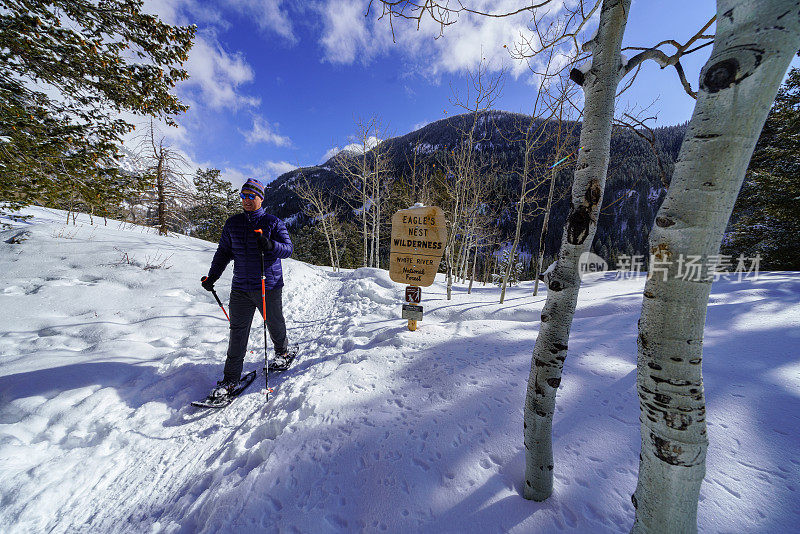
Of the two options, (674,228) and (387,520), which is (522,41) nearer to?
(674,228)

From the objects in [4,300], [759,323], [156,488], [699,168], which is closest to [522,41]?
[699,168]

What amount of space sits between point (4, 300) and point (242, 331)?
15.7 ft

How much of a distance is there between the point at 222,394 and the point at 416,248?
313 cm

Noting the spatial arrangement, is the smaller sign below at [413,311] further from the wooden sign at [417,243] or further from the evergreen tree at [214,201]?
the evergreen tree at [214,201]

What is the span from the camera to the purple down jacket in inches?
120

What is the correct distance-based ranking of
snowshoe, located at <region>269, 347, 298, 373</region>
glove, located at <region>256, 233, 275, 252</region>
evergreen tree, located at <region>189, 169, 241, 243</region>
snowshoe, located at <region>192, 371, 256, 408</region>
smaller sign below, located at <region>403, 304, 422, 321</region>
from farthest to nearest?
evergreen tree, located at <region>189, 169, 241, 243</region> < smaller sign below, located at <region>403, 304, 422, 321</region> < snowshoe, located at <region>269, 347, 298, 373</region> < glove, located at <region>256, 233, 275, 252</region> < snowshoe, located at <region>192, 371, 256, 408</region>

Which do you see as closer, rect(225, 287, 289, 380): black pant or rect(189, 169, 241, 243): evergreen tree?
rect(225, 287, 289, 380): black pant

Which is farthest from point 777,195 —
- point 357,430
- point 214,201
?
point 214,201

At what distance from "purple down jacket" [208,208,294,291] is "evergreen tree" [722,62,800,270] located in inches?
656

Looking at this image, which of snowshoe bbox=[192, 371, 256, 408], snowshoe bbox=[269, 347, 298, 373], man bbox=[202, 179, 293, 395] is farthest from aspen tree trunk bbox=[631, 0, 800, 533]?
snowshoe bbox=[269, 347, 298, 373]

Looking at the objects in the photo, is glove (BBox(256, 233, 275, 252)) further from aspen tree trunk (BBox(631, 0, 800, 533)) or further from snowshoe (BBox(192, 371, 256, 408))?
aspen tree trunk (BBox(631, 0, 800, 533))

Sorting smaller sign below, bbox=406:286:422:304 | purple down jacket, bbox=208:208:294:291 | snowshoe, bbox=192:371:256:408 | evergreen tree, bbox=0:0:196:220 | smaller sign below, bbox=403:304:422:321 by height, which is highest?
evergreen tree, bbox=0:0:196:220

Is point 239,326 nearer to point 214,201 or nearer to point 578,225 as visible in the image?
point 578,225

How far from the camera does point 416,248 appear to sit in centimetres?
422
